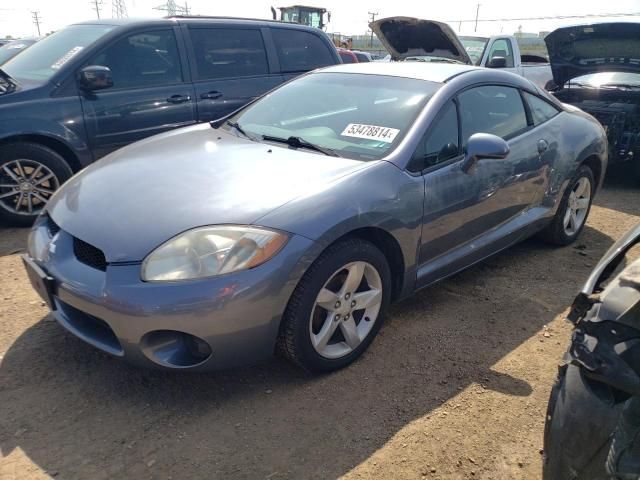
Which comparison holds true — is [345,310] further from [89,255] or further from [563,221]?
[563,221]

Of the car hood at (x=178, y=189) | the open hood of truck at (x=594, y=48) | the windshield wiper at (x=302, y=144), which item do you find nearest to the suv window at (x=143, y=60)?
the car hood at (x=178, y=189)

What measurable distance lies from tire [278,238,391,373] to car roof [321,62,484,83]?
50.5 inches

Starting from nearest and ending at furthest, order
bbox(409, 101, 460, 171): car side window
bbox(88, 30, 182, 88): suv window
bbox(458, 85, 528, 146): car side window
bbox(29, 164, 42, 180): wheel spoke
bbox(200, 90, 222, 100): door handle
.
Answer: bbox(409, 101, 460, 171): car side window, bbox(458, 85, 528, 146): car side window, bbox(29, 164, 42, 180): wheel spoke, bbox(88, 30, 182, 88): suv window, bbox(200, 90, 222, 100): door handle

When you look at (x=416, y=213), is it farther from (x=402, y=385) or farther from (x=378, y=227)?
(x=402, y=385)

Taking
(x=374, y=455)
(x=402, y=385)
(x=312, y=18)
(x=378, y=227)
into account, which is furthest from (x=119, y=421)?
(x=312, y=18)

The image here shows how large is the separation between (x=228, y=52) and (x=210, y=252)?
375 centimetres

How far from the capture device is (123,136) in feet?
15.6

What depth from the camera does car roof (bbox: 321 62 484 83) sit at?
130 inches

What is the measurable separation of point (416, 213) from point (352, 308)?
0.62m

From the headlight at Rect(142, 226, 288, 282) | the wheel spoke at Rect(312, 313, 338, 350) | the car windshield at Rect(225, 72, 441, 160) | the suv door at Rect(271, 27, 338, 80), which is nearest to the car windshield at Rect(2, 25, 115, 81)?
the suv door at Rect(271, 27, 338, 80)

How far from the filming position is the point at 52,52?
16.0 feet

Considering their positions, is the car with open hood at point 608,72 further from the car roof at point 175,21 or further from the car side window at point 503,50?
→ the car roof at point 175,21

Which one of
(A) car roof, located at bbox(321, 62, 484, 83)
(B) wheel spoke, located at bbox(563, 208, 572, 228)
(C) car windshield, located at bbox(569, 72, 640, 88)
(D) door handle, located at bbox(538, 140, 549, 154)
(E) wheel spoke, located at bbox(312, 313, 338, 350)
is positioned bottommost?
(B) wheel spoke, located at bbox(563, 208, 572, 228)

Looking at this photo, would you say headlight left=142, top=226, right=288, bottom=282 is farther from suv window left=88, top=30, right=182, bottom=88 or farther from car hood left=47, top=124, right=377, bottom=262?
suv window left=88, top=30, right=182, bottom=88
